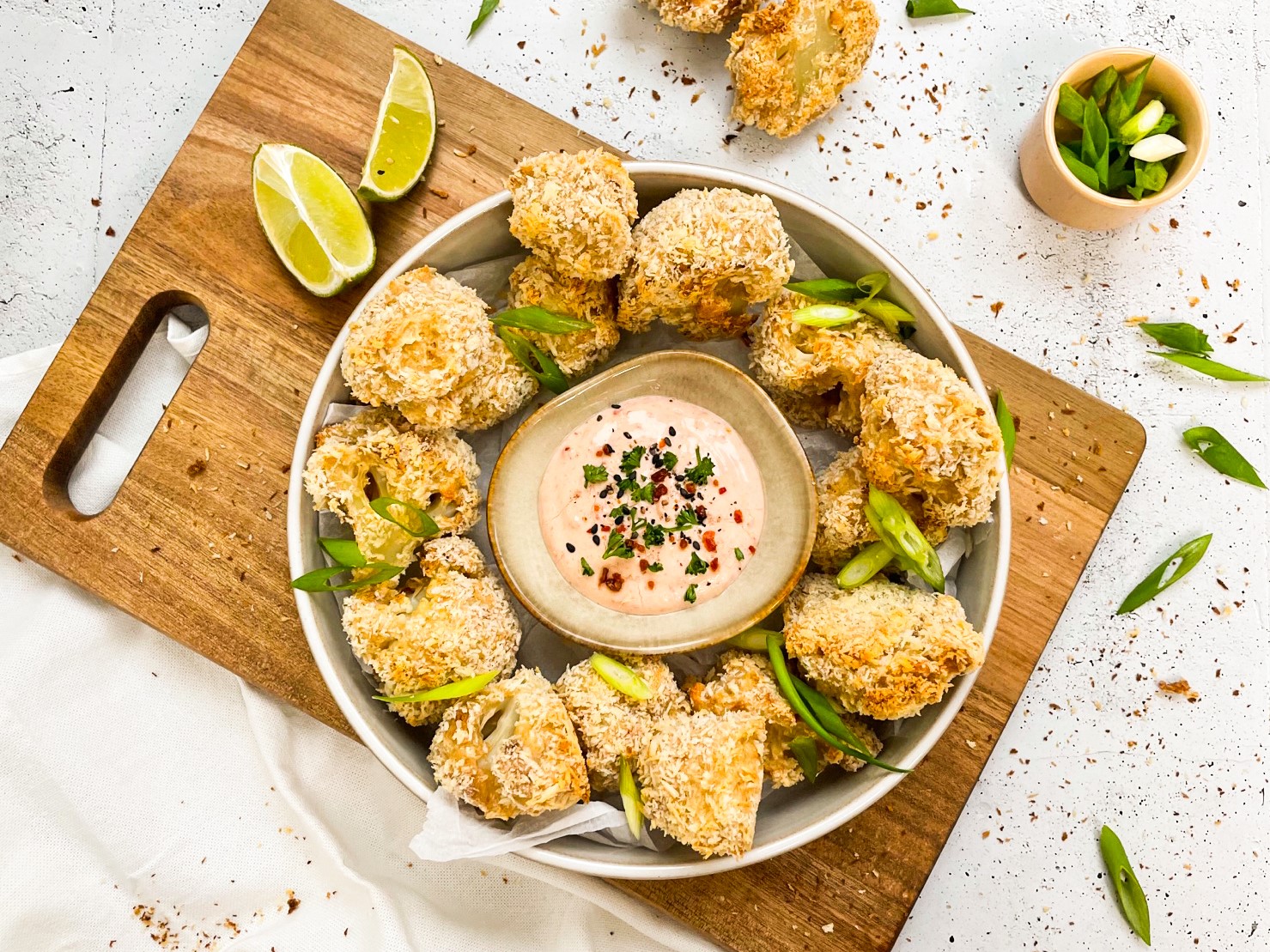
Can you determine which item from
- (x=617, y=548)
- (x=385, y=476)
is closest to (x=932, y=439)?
(x=617, y=548)

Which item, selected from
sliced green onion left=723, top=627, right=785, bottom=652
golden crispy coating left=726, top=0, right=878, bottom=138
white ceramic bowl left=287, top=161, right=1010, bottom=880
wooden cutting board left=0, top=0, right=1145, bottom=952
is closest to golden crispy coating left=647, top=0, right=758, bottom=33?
golden crispy coating left=726, top=0, right=878, bottom=138

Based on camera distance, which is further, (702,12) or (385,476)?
(702,12)

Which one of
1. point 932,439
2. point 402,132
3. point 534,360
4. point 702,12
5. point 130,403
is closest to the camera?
point 932,439

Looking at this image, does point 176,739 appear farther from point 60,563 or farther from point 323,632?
point 323,632

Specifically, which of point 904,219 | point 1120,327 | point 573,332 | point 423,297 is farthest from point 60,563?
point 1120,327

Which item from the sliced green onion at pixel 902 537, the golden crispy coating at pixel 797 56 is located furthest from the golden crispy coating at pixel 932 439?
the golden crispy coating at pixel 797 56

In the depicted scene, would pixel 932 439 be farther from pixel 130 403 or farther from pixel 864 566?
pixel 130 403

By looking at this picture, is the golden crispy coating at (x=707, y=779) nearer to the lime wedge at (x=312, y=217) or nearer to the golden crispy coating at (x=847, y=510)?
the golden crispy coating at (x=847, y=510)
